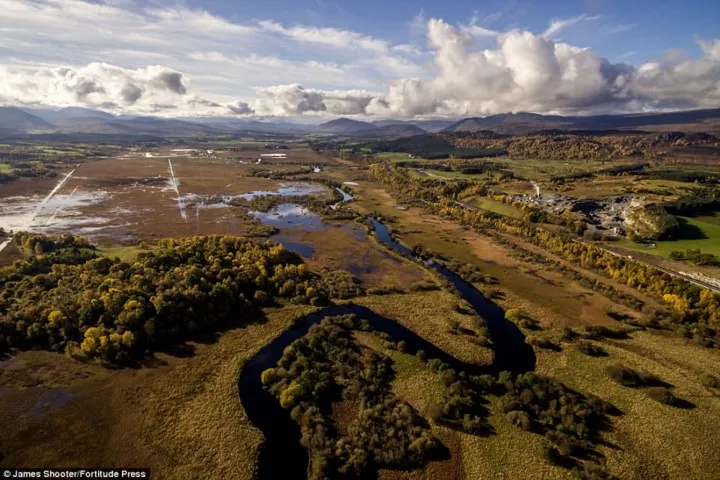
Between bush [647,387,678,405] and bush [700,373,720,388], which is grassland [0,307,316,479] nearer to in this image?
bush [647,387,678,405]

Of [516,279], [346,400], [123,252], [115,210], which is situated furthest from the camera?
[115,210]

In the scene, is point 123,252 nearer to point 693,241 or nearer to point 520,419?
point 520,419

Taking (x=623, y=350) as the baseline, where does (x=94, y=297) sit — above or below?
above

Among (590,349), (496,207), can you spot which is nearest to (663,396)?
(590,349)

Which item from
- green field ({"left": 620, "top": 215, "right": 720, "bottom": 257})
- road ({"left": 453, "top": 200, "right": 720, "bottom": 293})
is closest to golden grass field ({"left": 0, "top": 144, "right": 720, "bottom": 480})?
road ({"left": 453, "top": 200, "right": 720, "bottom": 293})

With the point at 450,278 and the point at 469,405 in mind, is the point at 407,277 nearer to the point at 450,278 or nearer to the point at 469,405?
the point at 450,278

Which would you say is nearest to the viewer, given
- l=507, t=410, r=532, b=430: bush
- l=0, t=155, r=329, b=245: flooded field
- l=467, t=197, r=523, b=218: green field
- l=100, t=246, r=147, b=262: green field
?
l=507, t=410, r=532, b=430: bush

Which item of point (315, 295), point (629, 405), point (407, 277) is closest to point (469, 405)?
point (629, 405)
